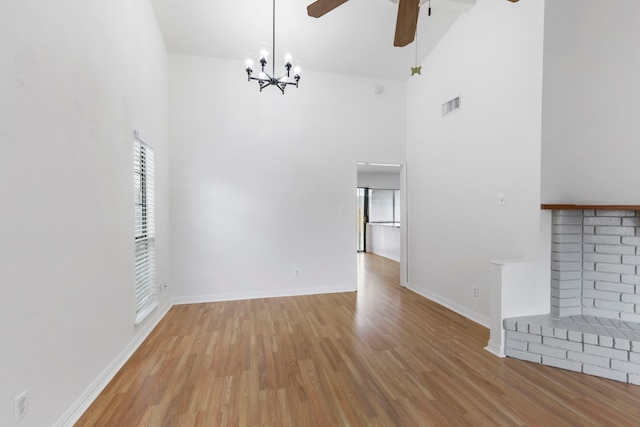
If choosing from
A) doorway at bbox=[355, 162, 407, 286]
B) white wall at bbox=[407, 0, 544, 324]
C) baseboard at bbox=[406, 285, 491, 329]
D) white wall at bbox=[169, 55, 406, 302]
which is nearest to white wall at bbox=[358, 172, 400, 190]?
doorway at bbox=[355, 162, 407, 286]

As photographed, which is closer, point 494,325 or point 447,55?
point 494,325

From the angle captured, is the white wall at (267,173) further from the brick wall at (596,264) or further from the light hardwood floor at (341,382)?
the brick wall at (596,264)

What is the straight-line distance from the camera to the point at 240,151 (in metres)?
4.08

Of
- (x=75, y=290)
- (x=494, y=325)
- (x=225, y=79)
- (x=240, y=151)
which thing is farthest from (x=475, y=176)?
(x=75, y=290)

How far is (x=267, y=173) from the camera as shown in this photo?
13.7ft

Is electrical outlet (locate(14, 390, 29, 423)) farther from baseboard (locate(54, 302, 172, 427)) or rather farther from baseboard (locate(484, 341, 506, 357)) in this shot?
baseboard (locate(484, 341, 506, 357))

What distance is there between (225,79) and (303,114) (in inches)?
47.3

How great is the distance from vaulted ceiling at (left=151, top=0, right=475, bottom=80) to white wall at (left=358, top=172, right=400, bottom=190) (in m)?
4.78

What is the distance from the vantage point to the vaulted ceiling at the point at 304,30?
3.27 meters

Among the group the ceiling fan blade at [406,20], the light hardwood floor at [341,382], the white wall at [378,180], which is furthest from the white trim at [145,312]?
the white wall at [378,180]

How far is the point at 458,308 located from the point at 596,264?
1.45 meters

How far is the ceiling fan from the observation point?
1920mm

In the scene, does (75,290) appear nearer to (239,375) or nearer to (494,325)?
(239,375)

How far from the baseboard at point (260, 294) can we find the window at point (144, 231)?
0.78 meters
